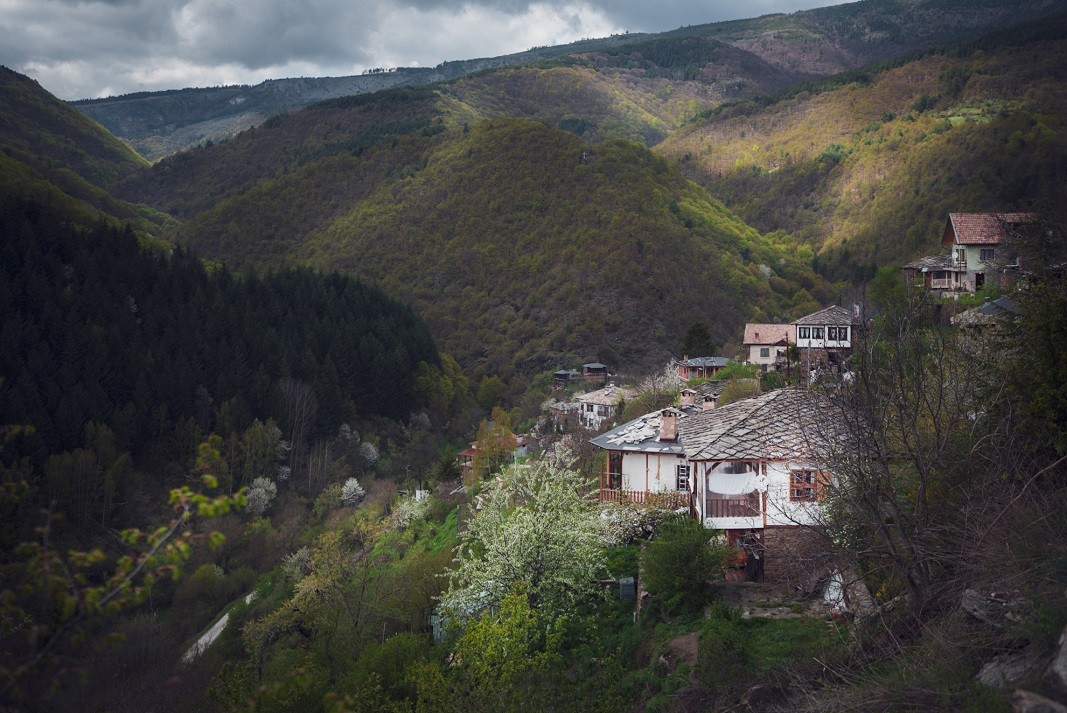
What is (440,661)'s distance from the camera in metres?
16.5

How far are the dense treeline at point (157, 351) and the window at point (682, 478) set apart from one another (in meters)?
32.0

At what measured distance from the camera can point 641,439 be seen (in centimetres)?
2173

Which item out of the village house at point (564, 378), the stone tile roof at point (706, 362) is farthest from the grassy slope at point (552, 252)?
the stone tile roof at point (706, 362)

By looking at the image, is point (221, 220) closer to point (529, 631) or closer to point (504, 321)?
point (504, 321)

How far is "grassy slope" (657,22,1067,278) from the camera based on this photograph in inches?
2936

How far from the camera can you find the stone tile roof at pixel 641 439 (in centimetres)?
2086

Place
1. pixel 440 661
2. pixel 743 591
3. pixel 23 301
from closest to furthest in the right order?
pixel 743 591
pixel 440 661
pixel 23 301

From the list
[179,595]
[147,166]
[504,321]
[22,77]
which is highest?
[22,77]

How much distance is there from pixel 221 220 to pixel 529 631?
127 metres

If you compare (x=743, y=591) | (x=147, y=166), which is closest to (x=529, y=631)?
(x=743, y=591)

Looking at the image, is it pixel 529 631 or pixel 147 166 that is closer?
pixel 529 631

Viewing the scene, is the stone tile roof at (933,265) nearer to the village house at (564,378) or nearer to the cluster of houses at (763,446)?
the cluster of houses at (763,446)

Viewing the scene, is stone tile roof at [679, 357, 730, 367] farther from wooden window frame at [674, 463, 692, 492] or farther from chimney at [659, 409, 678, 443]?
Answer: wooden window frame at [674, 463, 692, 492]

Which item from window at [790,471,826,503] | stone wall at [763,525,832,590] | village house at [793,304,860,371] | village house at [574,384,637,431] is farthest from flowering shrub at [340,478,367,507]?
window at [790,471,826,503]
